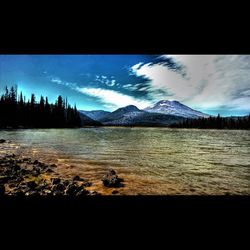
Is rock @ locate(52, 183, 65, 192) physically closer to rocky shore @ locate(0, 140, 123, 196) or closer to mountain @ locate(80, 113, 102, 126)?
rocky shore @ locate(0, 140, 123, 196)

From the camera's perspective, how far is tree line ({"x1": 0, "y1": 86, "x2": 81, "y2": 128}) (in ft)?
102

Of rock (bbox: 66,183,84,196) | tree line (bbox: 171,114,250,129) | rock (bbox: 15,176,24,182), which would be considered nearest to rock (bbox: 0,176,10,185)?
rock (bbox: 15,176,24,182)

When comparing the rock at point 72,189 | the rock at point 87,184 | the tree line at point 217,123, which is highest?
the tree line at point 217,123

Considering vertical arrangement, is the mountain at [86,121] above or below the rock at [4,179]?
above

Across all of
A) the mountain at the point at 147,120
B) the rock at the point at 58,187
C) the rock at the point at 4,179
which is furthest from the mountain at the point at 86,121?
the rock at the point at 58,187

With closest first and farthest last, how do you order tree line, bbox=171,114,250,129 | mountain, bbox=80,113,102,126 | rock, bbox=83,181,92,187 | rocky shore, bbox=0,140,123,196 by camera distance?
rocky shore, bbox=0,140,123,196 → rock, bbox=83,181,92,187 → mountain, bbox=80,113,102,126 → tree line, bbox=171,114,250,129

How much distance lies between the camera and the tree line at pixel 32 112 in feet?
102

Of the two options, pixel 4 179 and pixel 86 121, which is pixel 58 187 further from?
pixel 86 121


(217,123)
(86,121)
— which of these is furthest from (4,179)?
(217,123)

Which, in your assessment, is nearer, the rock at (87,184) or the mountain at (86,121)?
the rock at (87,184)

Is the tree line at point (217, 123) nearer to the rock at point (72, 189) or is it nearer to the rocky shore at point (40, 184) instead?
the rocky shore at point (40, 184)

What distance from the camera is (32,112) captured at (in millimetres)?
33562
